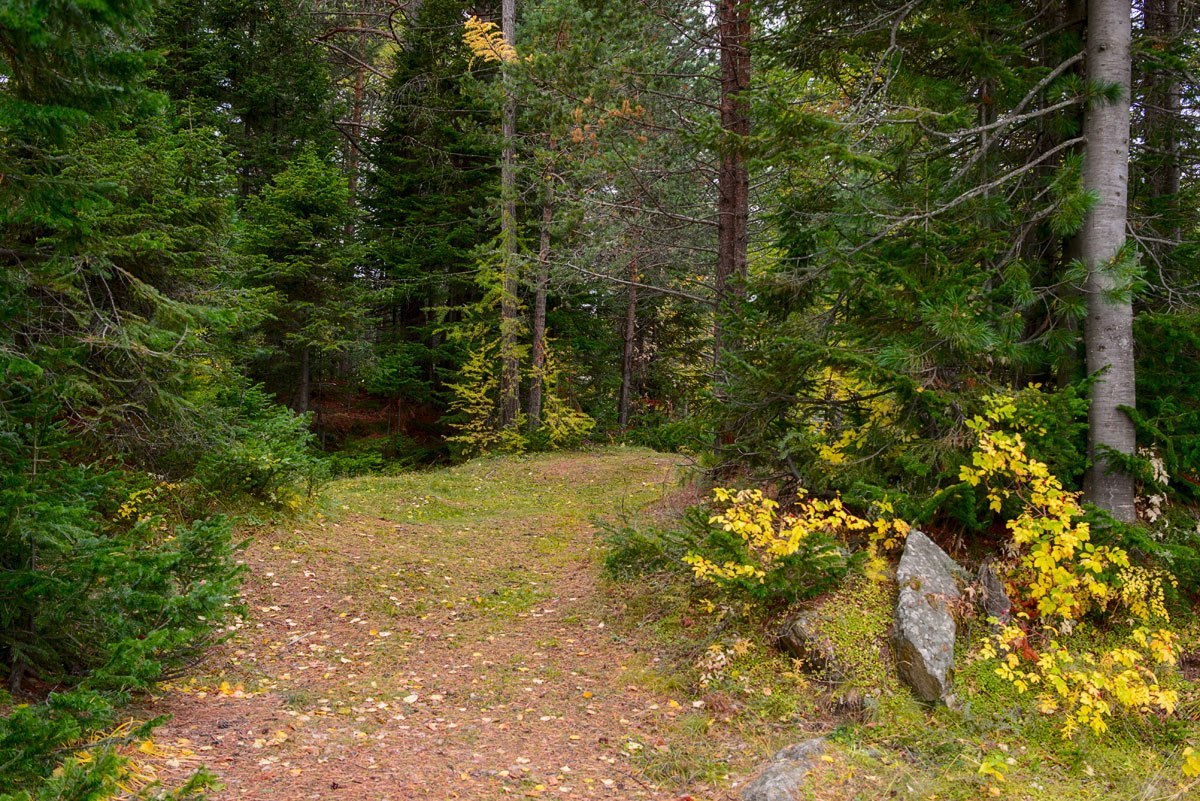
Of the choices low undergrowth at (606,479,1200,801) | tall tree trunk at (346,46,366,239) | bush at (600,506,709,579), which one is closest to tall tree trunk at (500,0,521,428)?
tall tree trunk at (346,46,366,239)

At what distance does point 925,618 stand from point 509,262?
12.7m

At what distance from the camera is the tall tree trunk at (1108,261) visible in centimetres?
558

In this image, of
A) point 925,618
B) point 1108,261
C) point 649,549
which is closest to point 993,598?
point 925,618

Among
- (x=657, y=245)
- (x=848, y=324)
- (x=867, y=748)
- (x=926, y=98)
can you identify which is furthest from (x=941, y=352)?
(x=657, y=245)

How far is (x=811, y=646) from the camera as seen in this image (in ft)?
16.2

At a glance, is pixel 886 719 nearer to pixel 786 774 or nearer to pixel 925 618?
pixel 925 618

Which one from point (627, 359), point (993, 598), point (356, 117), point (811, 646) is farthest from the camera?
point (356, 117)

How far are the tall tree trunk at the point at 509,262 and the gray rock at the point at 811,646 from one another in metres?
11.7

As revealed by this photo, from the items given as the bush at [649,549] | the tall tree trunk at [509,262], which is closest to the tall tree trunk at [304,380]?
the tall tree trunk at [509,262]

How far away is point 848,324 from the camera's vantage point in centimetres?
624

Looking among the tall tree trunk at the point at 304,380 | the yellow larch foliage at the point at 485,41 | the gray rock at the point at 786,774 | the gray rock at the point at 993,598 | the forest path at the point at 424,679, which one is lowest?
the forest path at the point at 424,679

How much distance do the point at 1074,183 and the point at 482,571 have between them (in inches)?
259

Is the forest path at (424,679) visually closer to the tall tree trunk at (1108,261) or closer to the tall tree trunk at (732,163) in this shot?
the tall tree trunk at (1108,261)

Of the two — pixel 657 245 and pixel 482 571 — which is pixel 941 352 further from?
pixel 657 245
